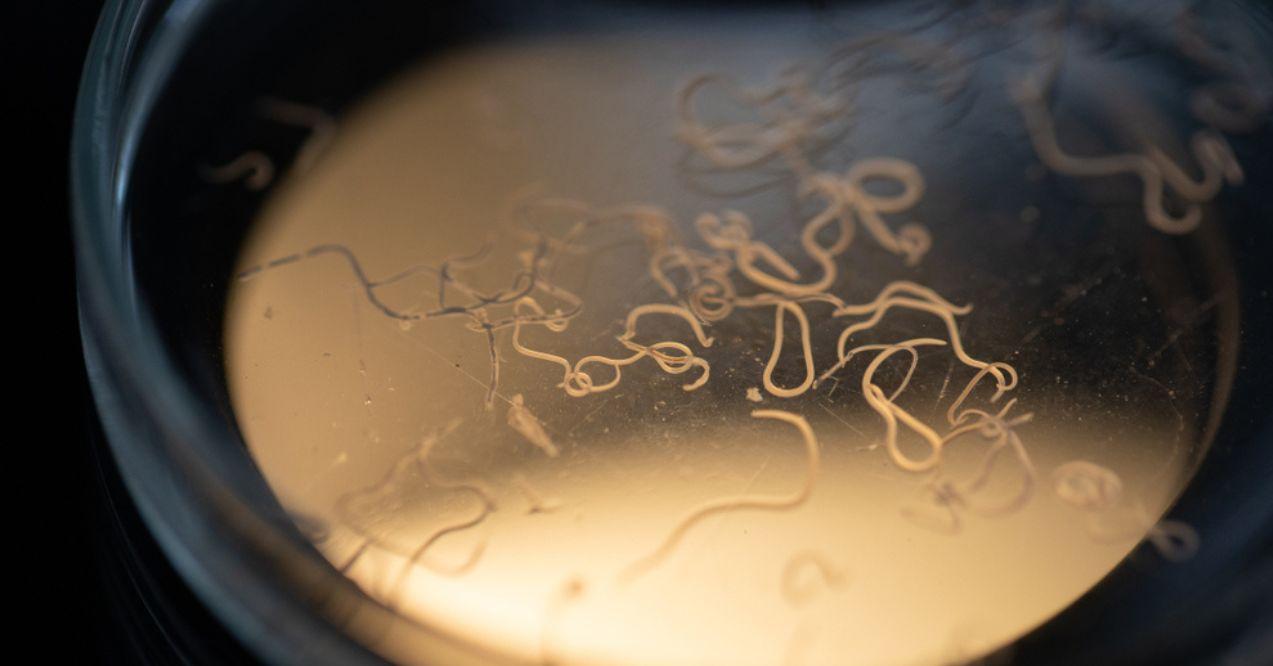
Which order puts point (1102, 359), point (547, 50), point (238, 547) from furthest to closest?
point (547, 50), point (1102, 359), point (238, 547)

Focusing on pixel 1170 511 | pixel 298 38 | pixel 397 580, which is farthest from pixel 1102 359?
pixel 298 38

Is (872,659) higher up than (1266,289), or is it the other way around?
(1266,289)

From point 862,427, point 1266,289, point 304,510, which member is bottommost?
point 304,510

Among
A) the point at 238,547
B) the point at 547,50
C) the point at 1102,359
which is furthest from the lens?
the point at 547,50

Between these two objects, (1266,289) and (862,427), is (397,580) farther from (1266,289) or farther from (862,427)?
(1266,289)

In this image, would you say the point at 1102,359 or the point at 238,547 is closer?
the point at 238,547
